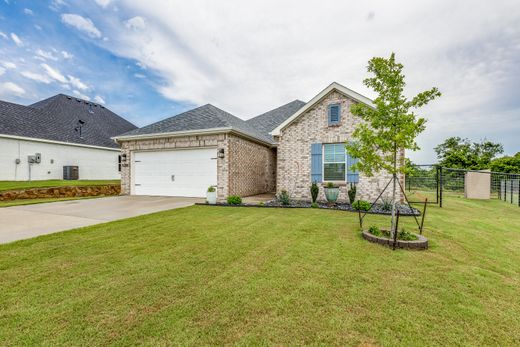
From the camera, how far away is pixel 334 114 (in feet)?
33.1

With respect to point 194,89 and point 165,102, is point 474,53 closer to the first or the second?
point 194,89

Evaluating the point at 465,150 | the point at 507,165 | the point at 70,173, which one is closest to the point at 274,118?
the point at 70,173

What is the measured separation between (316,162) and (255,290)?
8.21 m

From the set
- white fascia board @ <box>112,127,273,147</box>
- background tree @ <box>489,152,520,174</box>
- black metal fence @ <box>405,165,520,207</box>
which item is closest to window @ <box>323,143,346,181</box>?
black metal fence @ <box>405,165,520,207</box>

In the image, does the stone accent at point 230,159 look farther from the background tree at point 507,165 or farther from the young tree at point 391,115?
the background tree at point 507,165

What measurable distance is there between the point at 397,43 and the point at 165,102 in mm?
18348

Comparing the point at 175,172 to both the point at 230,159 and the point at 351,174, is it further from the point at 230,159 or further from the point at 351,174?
the point at 351,174

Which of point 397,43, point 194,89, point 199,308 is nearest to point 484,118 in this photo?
point 397,43

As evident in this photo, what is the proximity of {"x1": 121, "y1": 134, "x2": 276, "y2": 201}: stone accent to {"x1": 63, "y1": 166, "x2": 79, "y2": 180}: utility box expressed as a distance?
8010 mm

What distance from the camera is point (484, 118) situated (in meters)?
16.4

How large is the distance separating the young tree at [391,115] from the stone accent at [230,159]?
6550mm

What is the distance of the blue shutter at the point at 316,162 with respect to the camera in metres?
10.3

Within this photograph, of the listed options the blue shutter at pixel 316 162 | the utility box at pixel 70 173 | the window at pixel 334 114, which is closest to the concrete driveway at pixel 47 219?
the blue shutter at pixel 316 162

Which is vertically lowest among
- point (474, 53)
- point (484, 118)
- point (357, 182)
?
point (357, 182)
